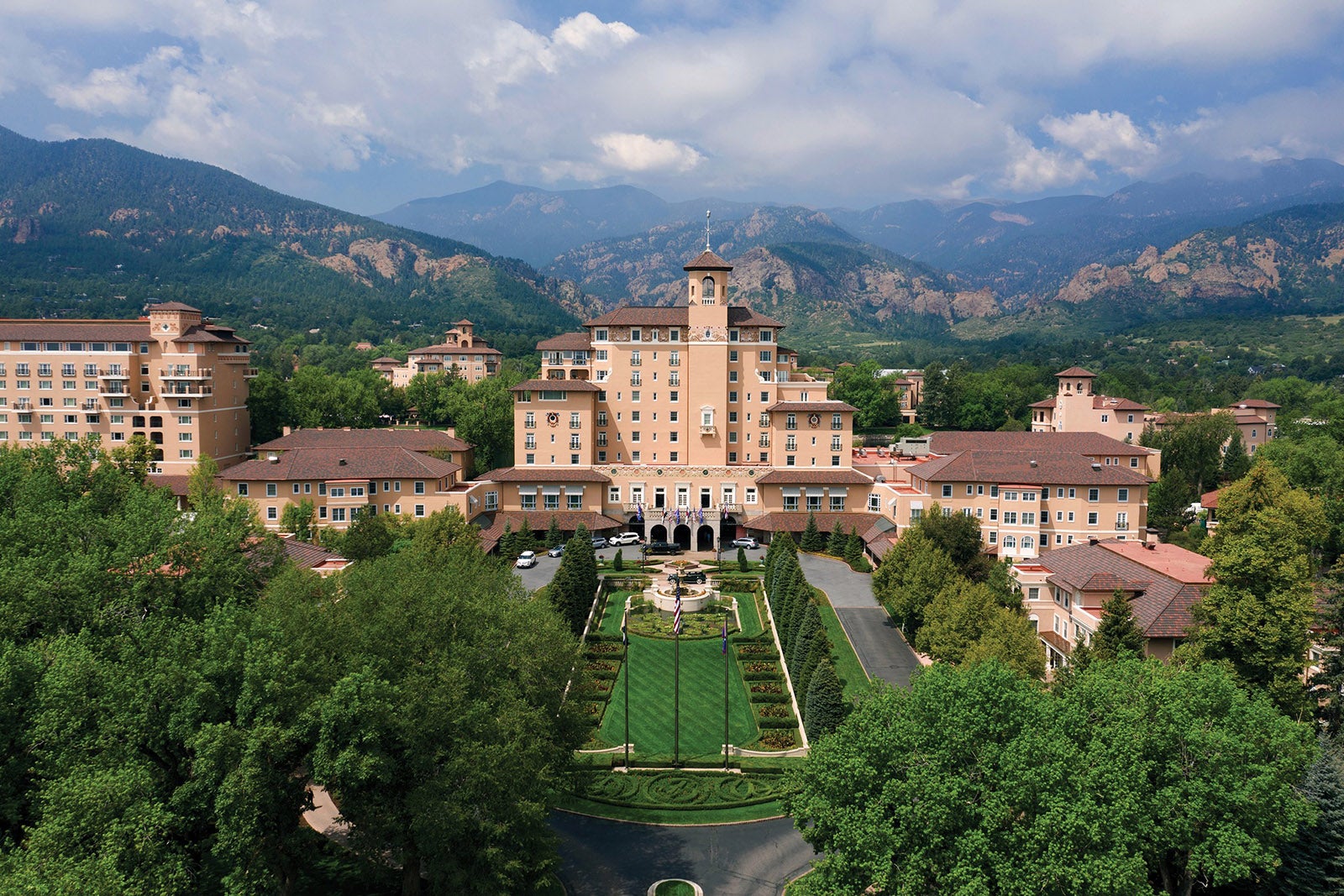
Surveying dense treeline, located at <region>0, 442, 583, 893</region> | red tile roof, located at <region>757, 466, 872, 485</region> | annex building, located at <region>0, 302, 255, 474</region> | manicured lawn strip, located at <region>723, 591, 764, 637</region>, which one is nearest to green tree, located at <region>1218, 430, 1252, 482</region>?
red tile roof, located at <region>757, 466, 872, 485</region>

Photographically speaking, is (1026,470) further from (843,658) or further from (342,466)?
(342,466)

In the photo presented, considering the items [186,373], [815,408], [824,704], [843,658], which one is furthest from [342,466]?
[824,704]

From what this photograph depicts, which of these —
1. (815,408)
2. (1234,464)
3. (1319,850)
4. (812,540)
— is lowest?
(1319,850)

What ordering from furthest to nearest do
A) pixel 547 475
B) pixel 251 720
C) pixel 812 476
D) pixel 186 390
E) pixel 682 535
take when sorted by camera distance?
1. pixel 186 390
2. pixel 682 535
3. pixel 547 475
4. pixel 812 476
5. pixel 251 720

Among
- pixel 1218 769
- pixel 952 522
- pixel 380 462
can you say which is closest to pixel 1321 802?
pixel 1218 769

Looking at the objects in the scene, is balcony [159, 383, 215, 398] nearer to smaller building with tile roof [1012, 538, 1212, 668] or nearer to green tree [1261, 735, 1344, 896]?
smaller building with tile roof [1012, 538, 1212, 668]

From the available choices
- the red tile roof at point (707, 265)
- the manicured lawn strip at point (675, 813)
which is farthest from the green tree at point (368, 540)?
the red tile roof at point (707, 265)

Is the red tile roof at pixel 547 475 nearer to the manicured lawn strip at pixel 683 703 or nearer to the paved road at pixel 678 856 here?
the manicured lawn strip at pixel 683 703
